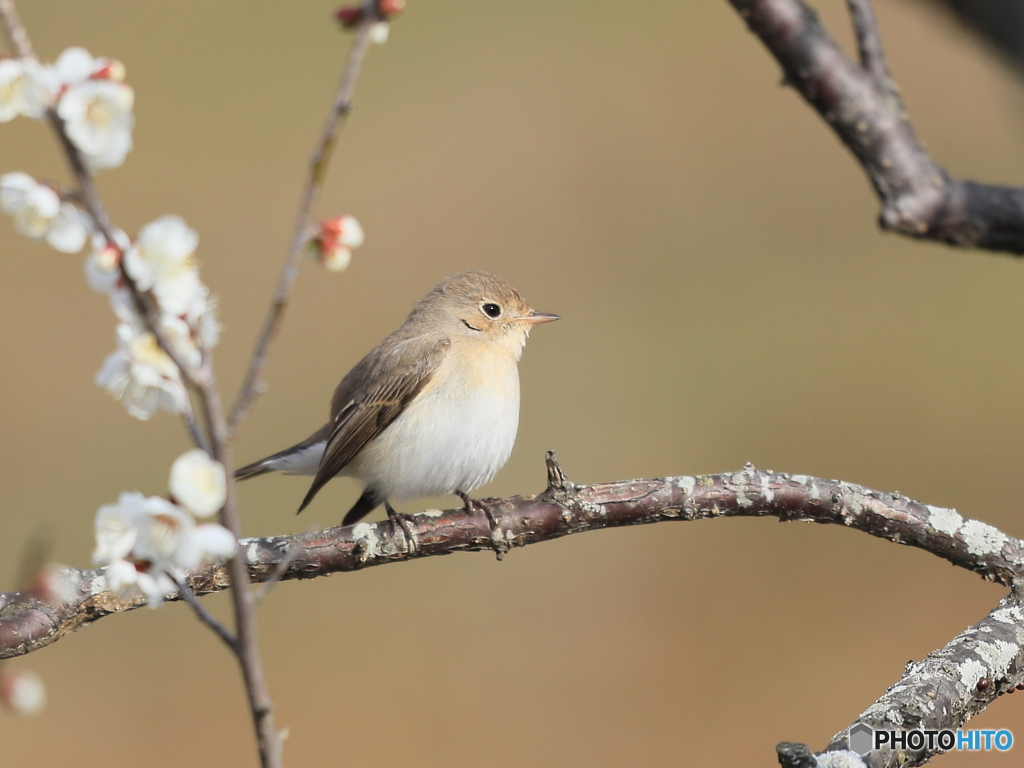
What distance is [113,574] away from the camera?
4.50 feet

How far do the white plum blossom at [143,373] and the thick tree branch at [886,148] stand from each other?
4.40 feet

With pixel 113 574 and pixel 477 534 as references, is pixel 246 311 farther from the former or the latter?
pixel 113 574

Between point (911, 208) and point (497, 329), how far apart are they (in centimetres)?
277

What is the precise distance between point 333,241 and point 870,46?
1.40 metres

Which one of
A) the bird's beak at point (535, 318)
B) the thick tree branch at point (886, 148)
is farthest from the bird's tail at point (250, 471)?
the thick tree branch at point (886, 148)

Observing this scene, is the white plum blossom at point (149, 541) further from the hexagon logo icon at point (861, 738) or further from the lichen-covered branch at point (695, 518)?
the hexagon logo icon at point (861, 738)

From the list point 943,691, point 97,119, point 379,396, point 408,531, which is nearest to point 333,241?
point 97,119

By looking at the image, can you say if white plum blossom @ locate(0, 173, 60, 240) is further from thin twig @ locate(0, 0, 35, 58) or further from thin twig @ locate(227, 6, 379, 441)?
thin twig @ locate(227, 6, 379, 441)

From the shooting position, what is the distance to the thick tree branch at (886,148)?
195cm

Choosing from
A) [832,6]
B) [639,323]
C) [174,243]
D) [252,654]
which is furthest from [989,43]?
[832,6]

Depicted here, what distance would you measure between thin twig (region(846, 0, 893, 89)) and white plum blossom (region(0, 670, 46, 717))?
6.45 feet

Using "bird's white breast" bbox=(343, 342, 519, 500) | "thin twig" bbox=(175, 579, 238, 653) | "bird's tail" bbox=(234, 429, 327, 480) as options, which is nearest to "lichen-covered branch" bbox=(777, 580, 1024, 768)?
"thin twig" bbox=(175, 579, 238, 653)

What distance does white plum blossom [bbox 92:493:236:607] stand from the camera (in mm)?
1261

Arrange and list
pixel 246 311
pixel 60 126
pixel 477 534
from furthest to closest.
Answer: pixel 246 311
pixel 477 534
pixel 60 126
